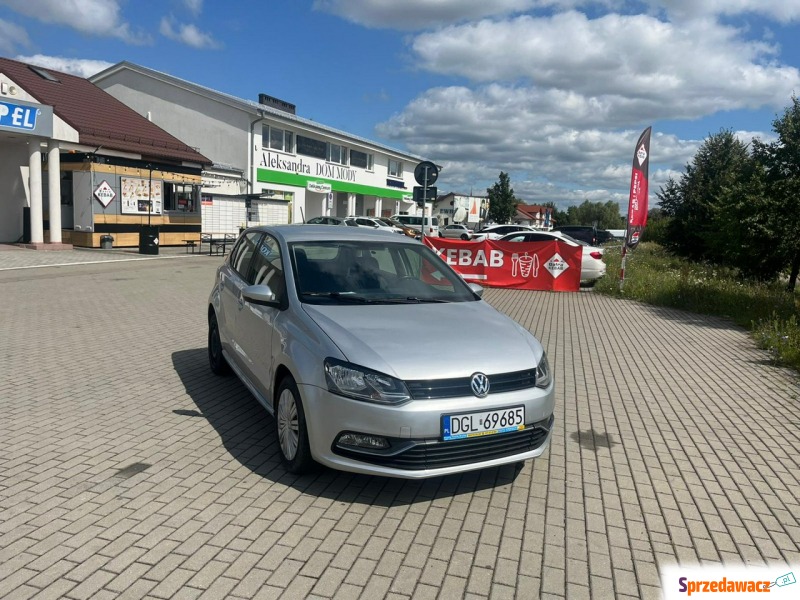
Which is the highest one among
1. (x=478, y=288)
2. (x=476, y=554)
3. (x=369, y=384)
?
(x=478, y=288)

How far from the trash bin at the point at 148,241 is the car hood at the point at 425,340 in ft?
60.9

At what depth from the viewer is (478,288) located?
5.49 metres

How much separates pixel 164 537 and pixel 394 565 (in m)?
1.26

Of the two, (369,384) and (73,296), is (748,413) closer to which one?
(369,384)

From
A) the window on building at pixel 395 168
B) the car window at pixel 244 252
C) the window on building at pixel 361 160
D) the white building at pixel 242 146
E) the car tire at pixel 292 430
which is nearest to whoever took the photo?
the car tire at pixel 292 430

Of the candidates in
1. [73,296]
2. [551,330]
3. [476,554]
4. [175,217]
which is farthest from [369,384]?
[175,217]

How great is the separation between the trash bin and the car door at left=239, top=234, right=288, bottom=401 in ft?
55.9

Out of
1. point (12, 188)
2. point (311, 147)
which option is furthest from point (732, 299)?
point (311, 147)

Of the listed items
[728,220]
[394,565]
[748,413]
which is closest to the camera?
[394,565]

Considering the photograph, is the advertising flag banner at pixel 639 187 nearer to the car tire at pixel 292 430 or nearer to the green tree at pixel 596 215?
the car tire at pixel 292 430

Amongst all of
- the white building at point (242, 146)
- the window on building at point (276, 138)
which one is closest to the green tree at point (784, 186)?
the white building at point (242, 146)

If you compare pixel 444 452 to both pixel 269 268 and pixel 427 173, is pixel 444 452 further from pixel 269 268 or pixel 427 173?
pixel 427 173

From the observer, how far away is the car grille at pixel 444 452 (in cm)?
353

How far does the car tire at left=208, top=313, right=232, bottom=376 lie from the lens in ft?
21.0
